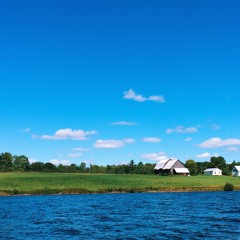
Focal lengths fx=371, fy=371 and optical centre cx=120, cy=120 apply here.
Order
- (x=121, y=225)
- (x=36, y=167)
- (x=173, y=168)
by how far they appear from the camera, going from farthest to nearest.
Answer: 1. (x=36, y=167)
2. (x=173, y=168)
3. (x=121, y=225)

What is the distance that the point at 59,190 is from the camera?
302ft

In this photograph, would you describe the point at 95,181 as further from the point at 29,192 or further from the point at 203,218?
the point at 203,218

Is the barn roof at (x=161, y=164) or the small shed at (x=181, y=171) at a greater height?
the barn roof at (x=161, y=164)

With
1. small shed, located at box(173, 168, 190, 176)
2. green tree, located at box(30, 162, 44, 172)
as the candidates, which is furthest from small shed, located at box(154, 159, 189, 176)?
green tree, located at box(30, 162, 44, 172)

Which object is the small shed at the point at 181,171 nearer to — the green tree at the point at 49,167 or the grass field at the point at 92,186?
the grass field at the point at 92,186

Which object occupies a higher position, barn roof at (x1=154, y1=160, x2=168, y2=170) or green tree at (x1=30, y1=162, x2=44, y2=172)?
A: barn roof at (x1=154, y1=160, x2=168, y2=170)

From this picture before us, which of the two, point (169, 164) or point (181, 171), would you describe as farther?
point (169, 164)

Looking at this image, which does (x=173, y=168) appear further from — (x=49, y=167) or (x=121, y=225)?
(x=121, y=225)

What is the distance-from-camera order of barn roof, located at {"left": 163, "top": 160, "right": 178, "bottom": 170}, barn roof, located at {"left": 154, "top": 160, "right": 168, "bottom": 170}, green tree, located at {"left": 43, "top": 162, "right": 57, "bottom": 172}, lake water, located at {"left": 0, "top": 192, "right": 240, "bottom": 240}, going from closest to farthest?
lake water, located at {"left": 0, "top": 192, "right": 240, "bottom": 240} < barn roof, located at {"left": 163, "top": 160, "right": 178, "bottom": 170} < barn roof, located at {"left": 154, "top": 160, "right": 168, "bottom": 170} < green tree, located at {"left": 43, "top": 162, "right": 57, "bottom": 172}

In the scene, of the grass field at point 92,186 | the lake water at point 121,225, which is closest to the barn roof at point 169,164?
the grass field at point 92,186

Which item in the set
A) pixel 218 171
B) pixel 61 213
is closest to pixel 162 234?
pixel 61 213

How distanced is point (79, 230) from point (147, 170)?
141 m

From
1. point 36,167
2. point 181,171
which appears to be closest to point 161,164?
point 181,171

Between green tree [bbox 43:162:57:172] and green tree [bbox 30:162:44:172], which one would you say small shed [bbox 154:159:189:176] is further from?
green tree [bbox 30:162:44:172]
